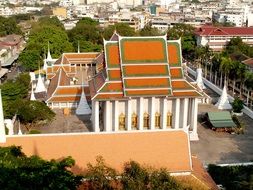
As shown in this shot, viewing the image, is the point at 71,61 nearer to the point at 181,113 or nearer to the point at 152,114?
the point at 152,114

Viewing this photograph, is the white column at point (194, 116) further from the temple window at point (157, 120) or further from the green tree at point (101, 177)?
the green tree at point (101, 177)

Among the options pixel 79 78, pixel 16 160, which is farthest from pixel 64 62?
pixel 16 160

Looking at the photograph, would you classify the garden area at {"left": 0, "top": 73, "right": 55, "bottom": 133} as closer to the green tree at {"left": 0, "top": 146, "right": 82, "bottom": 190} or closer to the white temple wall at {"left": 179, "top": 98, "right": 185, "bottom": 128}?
the white temple wall at {"left": 179, "top": 98, "right": 185, "bottom": 128}

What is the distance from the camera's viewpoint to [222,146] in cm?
2428

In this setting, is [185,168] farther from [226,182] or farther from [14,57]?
[14,57]

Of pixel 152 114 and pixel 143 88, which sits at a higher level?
pixel 143 88

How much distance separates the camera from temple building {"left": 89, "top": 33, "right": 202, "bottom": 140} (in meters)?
24.7

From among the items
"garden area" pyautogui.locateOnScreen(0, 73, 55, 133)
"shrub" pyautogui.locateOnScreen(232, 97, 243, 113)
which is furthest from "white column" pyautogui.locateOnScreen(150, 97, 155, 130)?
"shrub" pyautogui.locateOnScreen(232, 97, 243, 113)

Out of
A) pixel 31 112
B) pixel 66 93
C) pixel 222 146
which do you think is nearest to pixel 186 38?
pixel 66 93

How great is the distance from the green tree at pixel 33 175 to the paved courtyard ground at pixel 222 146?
1202 centimetres

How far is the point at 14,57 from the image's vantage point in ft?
188

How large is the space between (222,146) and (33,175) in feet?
51.9

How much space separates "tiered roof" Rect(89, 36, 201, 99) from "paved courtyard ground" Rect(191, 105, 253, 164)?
10.0 ft

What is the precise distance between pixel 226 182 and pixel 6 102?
17.2 metres
